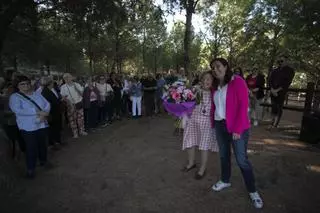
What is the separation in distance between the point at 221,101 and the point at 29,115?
Answer: 3.29 meters

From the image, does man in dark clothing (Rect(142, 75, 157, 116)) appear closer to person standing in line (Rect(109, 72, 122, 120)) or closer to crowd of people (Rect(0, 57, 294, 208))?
person standing in line (Rect(109, 72, 122, 120))

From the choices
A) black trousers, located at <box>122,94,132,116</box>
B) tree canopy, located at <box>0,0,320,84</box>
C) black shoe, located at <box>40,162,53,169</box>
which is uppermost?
tree canopy, located at <box>0,0,320,84</box>

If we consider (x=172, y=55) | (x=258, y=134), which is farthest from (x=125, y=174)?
(x=172, y=55)

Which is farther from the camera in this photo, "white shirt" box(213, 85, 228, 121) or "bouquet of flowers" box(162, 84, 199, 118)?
"bouquet of flowers" box(162, 84, 199, 118)

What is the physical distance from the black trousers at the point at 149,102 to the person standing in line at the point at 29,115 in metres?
6.60

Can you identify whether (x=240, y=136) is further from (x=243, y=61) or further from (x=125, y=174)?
(x=243, y=61)

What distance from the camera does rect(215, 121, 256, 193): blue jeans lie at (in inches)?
152

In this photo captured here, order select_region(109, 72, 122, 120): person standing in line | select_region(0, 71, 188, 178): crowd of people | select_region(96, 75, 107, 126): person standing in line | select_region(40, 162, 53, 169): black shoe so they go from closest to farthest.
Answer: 1. select_region(0, 71, 188, 178): crowd of people
2. select_region(40, 162, 53, 169): black shoe
3. select_region(96, 75, 107, 126): person standing in line
4. select_region(109, 72, 122, 120): person standing in line

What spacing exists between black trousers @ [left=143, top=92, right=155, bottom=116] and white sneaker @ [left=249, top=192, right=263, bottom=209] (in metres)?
8.10

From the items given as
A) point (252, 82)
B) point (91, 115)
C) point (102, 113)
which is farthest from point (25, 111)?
point (252, 82)

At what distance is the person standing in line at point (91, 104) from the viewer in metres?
9.16

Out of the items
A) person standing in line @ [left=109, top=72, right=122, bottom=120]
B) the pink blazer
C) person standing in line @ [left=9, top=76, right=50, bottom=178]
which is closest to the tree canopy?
person standing in line @ [left=109, top=72, right=122, bottom=120]

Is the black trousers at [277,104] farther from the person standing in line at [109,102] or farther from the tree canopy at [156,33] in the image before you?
the person standing in line at [109,102]

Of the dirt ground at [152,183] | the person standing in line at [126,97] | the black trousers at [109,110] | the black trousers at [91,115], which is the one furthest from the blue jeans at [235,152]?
the person standing in line at [126,97]
